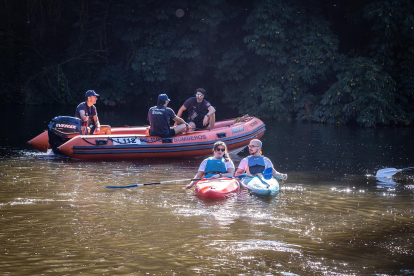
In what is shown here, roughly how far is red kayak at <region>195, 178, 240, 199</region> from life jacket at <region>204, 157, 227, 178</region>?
10.8 inches

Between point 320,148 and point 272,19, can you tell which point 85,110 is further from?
point 272,19

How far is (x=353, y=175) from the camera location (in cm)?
1013

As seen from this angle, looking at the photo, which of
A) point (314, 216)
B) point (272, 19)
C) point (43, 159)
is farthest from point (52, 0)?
point (314, 216)

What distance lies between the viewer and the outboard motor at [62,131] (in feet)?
38.9

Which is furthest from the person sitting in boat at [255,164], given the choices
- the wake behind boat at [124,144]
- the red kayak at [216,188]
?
the wake behind boat at [124,144]

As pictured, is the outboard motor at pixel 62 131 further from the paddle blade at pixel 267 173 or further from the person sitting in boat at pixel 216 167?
the paddle blade at pixel 267 173

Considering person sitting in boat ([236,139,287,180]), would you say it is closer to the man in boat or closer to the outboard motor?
the man in boat

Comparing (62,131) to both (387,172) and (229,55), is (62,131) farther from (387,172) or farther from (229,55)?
(229,55)

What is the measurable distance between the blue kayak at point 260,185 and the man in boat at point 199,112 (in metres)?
4.10

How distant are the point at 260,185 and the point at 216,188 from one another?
29.9 inches

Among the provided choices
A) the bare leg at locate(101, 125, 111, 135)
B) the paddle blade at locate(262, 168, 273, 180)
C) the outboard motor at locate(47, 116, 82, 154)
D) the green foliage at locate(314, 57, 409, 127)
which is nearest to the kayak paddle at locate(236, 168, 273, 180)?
the paddle blade at locate(262, 168, 273, 180)

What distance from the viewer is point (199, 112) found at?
12789mm

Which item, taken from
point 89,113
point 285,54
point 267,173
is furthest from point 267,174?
point 285,54

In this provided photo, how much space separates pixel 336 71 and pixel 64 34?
52.9 feet
